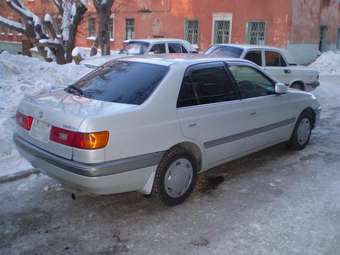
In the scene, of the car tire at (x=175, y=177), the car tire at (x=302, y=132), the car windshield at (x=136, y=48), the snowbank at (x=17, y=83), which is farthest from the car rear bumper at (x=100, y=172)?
the car windshield at (x=136, y=48)

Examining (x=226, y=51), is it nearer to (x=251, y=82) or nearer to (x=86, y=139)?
(x=251, y=82)

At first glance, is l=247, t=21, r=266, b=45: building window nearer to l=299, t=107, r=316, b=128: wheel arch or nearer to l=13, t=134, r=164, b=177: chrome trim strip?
l=299, t=107, r=316, b=128: wheel arch

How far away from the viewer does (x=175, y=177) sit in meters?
4.32

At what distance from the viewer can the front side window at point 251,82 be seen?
16.8 feet

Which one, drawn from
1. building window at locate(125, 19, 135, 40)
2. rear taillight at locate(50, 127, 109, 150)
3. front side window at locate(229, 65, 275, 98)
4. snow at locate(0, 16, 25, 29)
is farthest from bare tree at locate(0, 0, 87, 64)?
rear taillight at locate(50, 127, 109, 150)

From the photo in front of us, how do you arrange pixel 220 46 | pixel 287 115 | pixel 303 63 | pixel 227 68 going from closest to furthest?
1. pixel 227 68
2. pixel 287 115
3. pixel 220 46
4. pixel 303 63

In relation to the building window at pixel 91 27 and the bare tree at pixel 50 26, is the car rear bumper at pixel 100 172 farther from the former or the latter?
the building window at pixel 91 27

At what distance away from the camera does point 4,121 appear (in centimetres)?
630

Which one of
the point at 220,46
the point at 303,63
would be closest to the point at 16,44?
the point at 303,63

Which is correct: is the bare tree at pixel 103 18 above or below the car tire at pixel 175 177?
above

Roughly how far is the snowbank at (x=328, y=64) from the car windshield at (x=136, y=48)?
10.6 metres

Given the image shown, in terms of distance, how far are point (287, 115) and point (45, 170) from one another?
3452mm

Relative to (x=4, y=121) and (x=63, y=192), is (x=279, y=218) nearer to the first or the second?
(x=63, y=192)

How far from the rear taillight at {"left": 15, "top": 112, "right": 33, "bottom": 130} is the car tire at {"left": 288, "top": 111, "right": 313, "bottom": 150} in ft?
12.5
